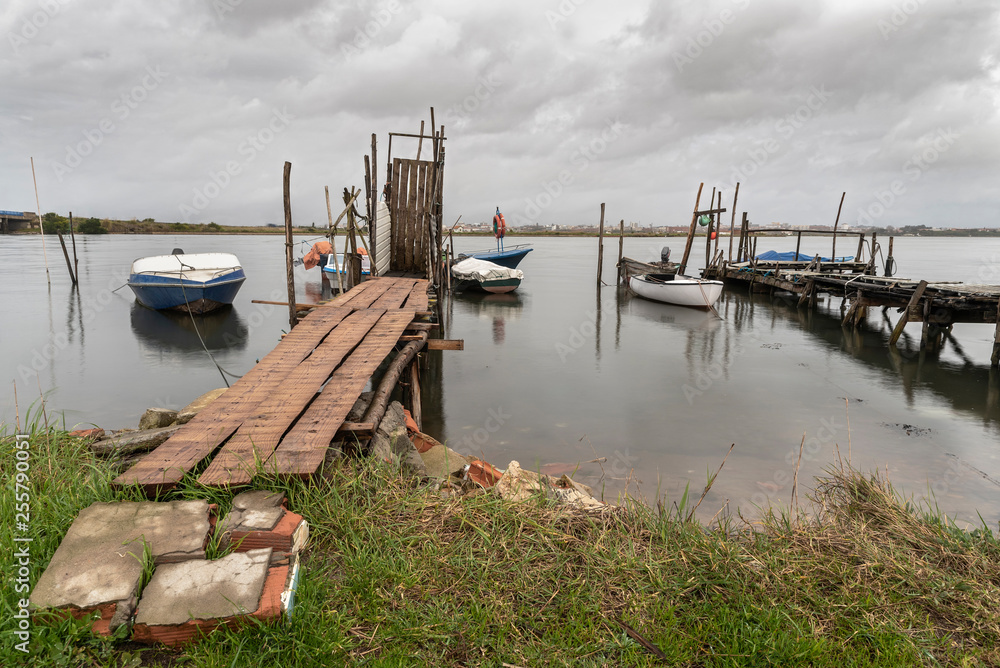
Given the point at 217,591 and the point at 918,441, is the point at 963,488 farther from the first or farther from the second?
the point at 217,591

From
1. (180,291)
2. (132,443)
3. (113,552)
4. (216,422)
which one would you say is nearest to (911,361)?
(216,422)

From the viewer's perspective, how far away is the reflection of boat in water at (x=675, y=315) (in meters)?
16.8

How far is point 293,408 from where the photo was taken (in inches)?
179

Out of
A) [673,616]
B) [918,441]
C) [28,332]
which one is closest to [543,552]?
[673,616]

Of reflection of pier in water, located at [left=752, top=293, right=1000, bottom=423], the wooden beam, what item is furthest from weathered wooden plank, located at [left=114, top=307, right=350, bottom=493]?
reflection of pier in water, located at [left=752, top=293, right=1000, bottom=423]

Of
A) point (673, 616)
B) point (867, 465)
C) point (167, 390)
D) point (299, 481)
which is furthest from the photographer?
point (167, 390)

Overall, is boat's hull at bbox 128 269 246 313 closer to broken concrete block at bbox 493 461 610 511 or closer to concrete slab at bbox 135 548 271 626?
broken concrete block at bbox 493 461 610 511

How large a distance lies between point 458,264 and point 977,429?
740 inches

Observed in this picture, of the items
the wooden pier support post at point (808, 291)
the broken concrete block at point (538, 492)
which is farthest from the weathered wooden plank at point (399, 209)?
the wooden pier support post at point (808, 291)

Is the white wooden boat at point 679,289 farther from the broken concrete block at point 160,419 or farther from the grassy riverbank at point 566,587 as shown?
the broken concrete block at point 160,419

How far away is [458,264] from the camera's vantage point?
24062 millimetres

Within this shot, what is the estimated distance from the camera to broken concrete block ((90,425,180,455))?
13.8ft

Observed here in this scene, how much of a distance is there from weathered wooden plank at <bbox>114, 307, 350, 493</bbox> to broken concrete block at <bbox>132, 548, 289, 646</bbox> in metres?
0.88

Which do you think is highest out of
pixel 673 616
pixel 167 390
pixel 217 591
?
pixel 217 591
